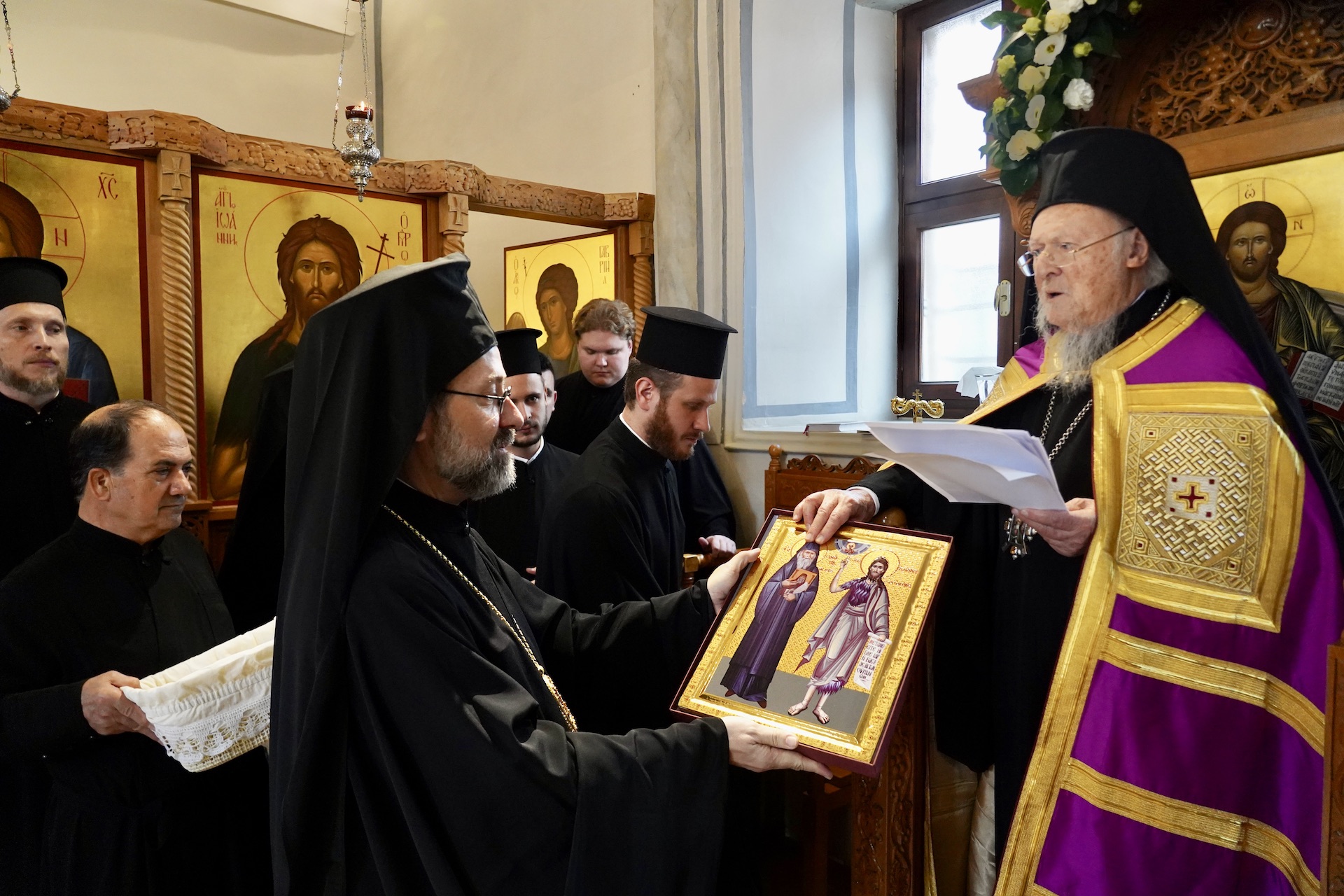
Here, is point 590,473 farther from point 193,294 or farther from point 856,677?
point 193,294

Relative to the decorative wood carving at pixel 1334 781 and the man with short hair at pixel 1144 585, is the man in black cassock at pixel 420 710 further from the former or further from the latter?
the decorative wood carving at pixel 1334 781

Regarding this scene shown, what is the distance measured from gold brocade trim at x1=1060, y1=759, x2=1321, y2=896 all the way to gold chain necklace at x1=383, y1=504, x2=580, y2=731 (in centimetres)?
114

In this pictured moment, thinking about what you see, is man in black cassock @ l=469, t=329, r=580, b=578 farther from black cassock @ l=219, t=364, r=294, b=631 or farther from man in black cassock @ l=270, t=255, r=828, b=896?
man in black cassock @ l=270, t=255, r=828, b=896

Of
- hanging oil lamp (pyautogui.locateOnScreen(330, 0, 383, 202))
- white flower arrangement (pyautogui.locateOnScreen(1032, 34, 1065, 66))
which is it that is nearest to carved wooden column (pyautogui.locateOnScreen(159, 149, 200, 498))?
hanging oil lamp (pyautogui.locateOnScreen(330, 0, 383, 202))

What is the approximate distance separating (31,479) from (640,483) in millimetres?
2355

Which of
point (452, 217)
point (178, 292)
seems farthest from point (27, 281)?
point (452, 217)

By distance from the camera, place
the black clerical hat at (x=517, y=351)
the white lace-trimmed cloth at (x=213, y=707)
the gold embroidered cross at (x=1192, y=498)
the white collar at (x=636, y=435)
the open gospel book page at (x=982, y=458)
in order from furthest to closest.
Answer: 1. the black clerical hat at (x=517, y=351)
2. the white collar at (x=636, y=435)
3. the white lace-trimmed cloth at (x=213, y=707)
4. the gold embroidered cross at (x=1192, y=498)
5. the open gospel book page at (x=982, y=458)

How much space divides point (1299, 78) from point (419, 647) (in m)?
2.77

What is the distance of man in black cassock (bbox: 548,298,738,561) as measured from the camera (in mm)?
4867

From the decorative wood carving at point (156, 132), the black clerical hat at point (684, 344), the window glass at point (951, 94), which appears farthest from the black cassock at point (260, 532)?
the window glass at point (951, 94)

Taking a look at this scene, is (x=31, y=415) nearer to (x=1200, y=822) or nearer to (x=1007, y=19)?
(x=1007, y=19)

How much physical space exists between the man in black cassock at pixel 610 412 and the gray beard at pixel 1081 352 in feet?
7.97

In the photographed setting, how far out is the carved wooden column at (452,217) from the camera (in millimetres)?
5527

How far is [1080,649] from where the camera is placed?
2117 mm
